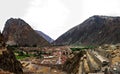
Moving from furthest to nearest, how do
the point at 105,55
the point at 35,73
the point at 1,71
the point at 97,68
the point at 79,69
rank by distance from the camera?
the point at 35,73, the point at 79,69, the point at 105,55, the point at 97,68, the point at 1,71

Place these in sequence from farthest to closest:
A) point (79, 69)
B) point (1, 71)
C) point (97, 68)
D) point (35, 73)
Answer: point (35, 73)
point (79, 69)
point (97, 68)
point (1, 71)

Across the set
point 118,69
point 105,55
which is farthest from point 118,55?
point 118,69

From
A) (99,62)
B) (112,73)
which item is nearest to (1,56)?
(112,73)

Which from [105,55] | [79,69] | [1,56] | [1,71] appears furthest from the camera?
[79,69]

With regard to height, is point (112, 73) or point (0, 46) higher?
point (0, 46)

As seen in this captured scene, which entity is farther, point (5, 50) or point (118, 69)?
Result: point (5, 50)

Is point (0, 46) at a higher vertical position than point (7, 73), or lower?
higher

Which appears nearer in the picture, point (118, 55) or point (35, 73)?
point (118, 55)

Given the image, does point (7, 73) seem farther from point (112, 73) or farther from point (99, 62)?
point (99, 62)

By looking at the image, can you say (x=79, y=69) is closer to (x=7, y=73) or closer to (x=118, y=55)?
(x=118, y=55)
